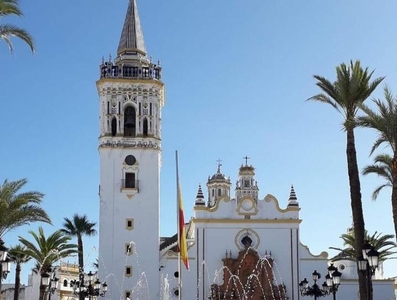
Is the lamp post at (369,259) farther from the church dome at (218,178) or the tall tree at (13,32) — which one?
the church dome at (218,178)

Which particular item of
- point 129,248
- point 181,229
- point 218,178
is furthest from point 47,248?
point 218,178

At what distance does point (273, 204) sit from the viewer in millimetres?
49406

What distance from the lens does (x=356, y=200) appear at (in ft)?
80.8

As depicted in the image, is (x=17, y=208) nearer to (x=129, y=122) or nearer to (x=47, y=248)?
(x=47, y=248)

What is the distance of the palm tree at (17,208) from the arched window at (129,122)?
2170 cm

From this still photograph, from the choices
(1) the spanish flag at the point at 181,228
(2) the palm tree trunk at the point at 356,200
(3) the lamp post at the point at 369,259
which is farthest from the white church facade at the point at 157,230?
(3) the lamp post at the point at 369,259

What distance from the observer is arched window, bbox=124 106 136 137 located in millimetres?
48781

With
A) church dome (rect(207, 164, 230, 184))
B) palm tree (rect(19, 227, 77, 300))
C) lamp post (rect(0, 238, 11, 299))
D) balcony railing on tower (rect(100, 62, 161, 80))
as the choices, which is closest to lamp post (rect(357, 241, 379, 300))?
lamp post (rect(0, 238, 11, 299))

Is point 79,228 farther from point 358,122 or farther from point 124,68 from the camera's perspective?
point 358,122

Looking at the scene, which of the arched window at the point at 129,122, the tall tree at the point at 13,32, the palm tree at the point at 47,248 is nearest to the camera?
the tall tree at the point at 13,32

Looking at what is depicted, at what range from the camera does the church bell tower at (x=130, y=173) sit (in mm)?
46781

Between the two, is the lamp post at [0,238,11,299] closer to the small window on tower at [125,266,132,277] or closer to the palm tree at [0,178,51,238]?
the palm tree at [0,178,51,238]

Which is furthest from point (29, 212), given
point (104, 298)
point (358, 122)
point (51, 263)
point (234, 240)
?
point (234, 240)

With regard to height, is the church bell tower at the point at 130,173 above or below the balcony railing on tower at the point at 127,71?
below
